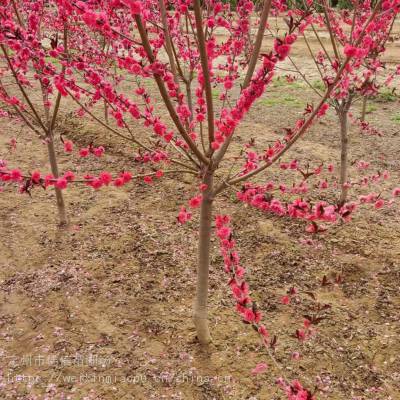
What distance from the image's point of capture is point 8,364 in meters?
3.70

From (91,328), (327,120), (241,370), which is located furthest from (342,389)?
(327,120)

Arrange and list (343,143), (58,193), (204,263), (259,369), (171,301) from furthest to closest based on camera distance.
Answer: (343,143), (58,193), (171,301), (204,263), (259,369)

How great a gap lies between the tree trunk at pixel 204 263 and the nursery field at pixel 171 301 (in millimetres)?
213

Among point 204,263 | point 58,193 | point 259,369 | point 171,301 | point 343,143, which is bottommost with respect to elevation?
point 171,301

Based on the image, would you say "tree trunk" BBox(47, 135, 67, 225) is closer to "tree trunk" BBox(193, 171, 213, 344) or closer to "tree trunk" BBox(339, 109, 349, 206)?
"tree trunk" BBox(193, 171, 213, 344)

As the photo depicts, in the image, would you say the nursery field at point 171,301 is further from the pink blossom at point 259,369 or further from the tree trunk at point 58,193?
the tree trunk at point 58,193

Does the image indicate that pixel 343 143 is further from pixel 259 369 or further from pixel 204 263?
pixel 259 369

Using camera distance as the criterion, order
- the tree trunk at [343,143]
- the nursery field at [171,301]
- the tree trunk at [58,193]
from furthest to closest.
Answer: the tree trunk at [343,143] < the tree trunk at [58,193] < the nursery field at [171,301]

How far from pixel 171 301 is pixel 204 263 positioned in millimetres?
1113

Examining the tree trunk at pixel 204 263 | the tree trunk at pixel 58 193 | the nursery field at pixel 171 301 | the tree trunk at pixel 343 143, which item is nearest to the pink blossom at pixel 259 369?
the nursery field at pixel 171 301

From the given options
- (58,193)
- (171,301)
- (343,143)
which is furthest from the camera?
(343,143)

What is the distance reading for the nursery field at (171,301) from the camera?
354 cm

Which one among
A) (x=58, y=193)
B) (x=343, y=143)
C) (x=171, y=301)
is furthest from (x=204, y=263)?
(x=343, y=143)

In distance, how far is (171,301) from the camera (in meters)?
4.43
